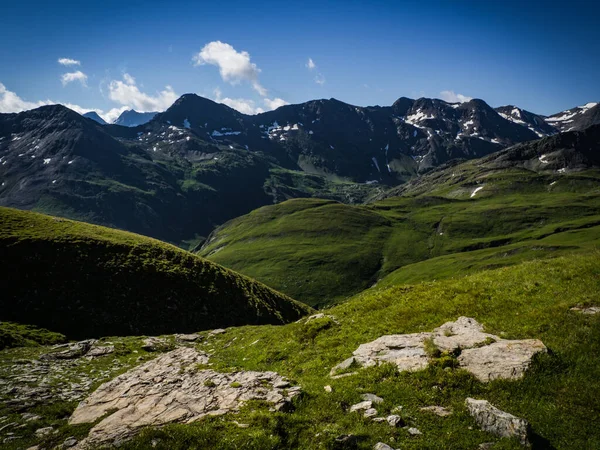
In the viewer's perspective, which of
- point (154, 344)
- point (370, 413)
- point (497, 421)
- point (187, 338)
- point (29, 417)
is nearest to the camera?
point (497, 421)

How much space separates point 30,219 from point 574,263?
7188cm

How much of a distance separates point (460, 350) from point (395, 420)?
5.38 meters

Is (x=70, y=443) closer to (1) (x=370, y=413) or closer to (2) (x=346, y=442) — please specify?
(2) (x=346, y=442)

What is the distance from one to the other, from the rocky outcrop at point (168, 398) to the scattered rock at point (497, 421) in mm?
6969

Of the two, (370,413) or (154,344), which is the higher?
(370,413)

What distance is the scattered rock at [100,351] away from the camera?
28234 mm

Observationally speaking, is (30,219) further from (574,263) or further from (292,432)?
(574,263)

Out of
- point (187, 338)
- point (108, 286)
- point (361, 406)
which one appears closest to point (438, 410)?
point (361, 406)

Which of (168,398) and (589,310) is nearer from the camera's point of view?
(168,398)

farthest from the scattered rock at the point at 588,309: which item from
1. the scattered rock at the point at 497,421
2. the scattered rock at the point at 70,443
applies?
the scattered rock at the point at 70,443

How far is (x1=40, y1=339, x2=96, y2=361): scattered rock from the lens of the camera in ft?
88.8

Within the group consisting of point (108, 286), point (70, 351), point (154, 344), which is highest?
point (108, 286)

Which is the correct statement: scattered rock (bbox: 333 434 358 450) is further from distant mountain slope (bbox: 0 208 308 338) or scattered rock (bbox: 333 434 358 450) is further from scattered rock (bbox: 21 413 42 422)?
distant mountain slope (bbox: 0 208 308 338)

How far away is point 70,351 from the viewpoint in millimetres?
28531
